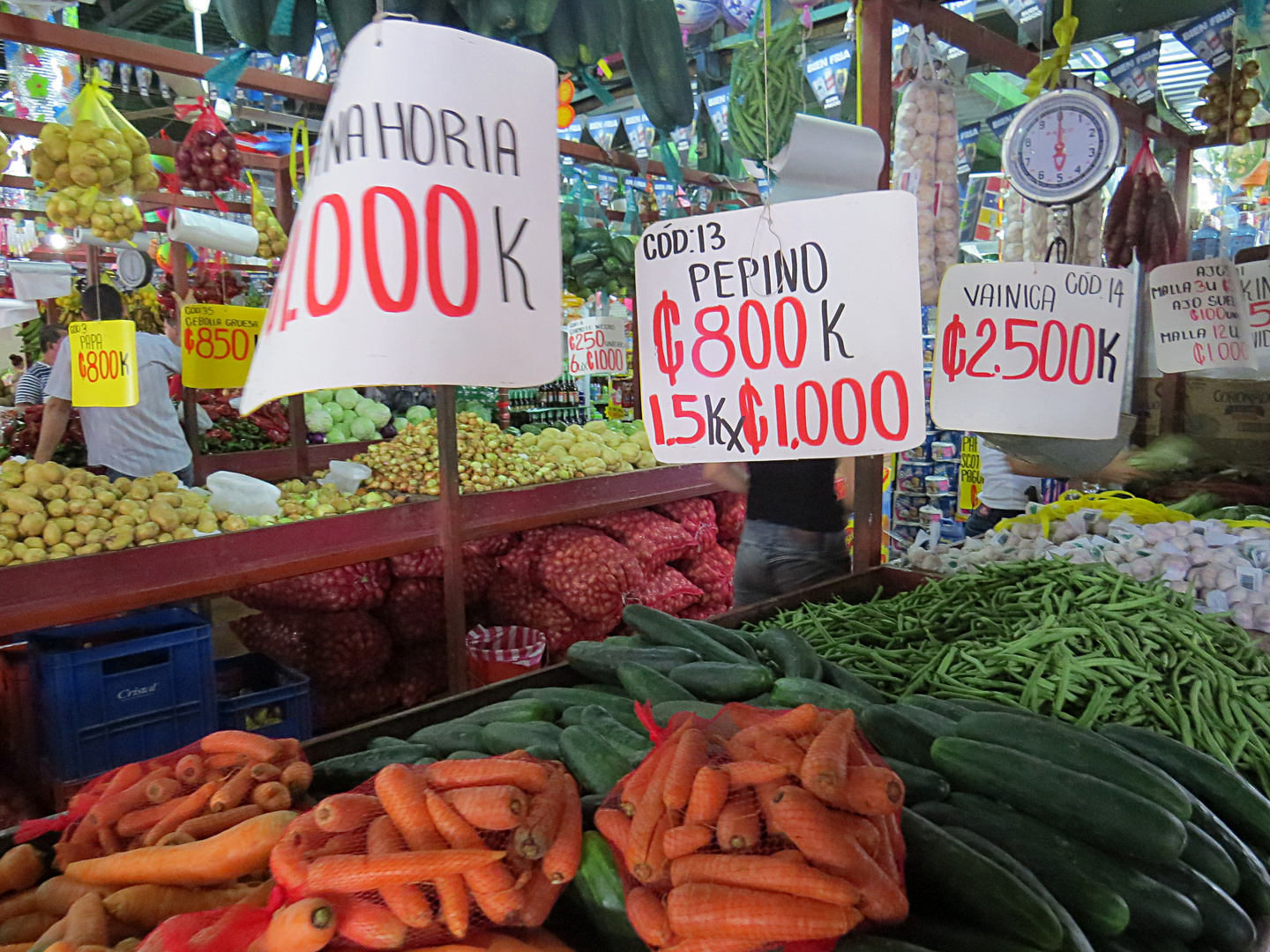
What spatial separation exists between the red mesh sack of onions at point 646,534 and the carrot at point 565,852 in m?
3.25

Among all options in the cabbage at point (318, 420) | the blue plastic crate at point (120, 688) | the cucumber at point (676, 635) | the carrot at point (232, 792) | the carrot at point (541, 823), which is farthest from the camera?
the cabbage at point (318, 420)

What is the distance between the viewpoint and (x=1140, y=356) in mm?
6035

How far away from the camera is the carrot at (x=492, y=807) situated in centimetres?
97

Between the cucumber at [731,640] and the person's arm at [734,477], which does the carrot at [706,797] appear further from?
the person's arm at [734,477]

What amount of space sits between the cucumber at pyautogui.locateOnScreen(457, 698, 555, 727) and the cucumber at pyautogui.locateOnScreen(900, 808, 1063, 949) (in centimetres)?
72

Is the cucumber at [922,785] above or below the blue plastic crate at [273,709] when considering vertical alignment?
above

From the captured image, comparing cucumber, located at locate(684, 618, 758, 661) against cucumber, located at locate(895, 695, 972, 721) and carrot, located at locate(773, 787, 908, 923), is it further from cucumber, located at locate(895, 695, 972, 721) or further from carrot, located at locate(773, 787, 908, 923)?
carrot, located at locate(773, 787, 908, 923)

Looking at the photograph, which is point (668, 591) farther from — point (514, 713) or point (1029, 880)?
point (1029, 880)

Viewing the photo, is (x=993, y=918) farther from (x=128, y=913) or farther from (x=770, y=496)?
(x=770, y=496)

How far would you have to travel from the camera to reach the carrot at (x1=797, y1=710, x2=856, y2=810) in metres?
0.96

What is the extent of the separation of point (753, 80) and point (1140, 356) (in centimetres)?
A: 489

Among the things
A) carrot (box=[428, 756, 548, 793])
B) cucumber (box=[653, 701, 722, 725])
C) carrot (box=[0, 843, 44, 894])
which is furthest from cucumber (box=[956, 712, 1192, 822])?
carrot (box=[0, 843, 44, 894])

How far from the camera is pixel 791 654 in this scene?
5.93ft

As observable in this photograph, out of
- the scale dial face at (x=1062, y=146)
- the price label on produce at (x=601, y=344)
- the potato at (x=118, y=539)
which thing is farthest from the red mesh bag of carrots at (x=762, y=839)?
the price label on produce at (x=601, y=344)
